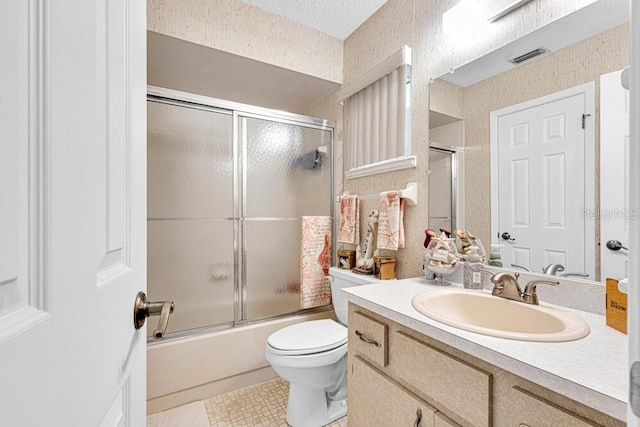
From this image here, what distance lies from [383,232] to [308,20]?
1.53 meters

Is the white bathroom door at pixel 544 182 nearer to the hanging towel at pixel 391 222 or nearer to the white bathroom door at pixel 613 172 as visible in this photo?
the white bathroom door at pixel 613 172

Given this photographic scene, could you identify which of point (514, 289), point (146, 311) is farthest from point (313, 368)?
point (146, 311)

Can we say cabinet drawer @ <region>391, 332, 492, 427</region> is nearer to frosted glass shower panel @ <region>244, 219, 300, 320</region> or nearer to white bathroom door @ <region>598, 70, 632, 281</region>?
white bathroom door @ <region>598, 70, 632, 281</region>

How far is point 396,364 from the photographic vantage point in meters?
0.94

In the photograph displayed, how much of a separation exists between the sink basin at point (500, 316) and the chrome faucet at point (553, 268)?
15 centimetres

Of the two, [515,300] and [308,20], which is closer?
[515,300]

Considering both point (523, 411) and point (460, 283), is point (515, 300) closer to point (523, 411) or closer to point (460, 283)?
point (460, 283)

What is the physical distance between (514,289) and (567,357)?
16.3 inches

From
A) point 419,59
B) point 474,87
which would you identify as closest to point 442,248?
point 474,87

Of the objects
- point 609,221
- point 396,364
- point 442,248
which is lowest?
point 396,364

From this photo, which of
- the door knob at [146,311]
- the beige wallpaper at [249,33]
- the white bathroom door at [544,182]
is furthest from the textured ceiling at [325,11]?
the door knob at [146,311]

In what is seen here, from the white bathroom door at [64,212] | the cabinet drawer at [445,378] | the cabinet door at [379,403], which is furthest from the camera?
the cabinet door at [379,403]

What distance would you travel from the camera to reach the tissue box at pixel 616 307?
761mm

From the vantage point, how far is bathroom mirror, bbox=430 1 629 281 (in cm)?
92
